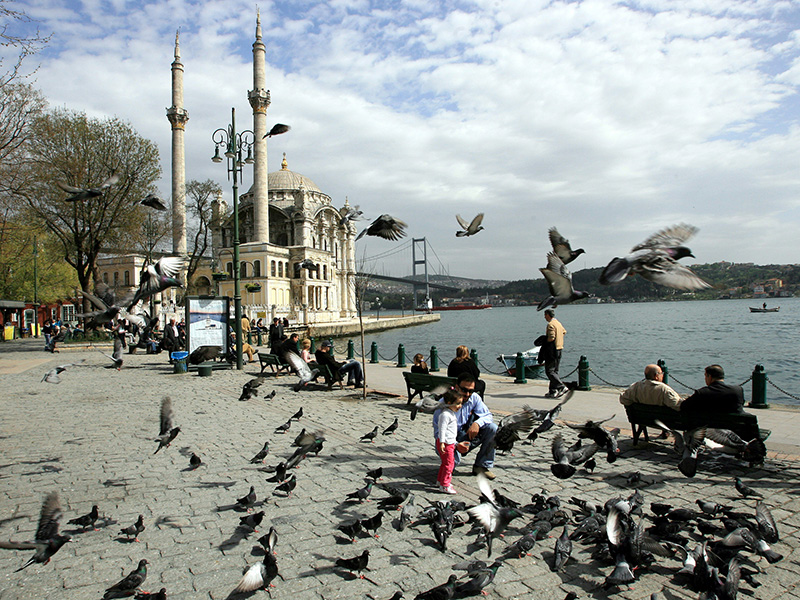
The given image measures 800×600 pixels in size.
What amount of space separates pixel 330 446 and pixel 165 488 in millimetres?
2291

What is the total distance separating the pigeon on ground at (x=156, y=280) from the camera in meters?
7.02

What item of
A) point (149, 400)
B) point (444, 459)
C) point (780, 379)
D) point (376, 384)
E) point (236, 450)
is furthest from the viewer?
point (780, 379)

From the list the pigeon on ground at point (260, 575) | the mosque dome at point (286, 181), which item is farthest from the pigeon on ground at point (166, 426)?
the mosque dome at point (286, 181)

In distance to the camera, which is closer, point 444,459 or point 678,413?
point 444,459

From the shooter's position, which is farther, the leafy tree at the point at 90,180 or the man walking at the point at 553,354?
the leafy tree at the point at 90,180

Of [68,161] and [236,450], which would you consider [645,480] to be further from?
[68,161]

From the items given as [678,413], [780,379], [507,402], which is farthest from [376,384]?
→ [780,379]

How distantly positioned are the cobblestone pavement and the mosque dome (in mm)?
80757

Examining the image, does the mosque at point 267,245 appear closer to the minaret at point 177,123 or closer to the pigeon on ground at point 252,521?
the minaret at point 177,123

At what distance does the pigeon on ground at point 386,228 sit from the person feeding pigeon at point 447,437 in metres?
3.99

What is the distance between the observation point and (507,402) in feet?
33.5

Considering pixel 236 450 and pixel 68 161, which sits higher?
pixel 68 161

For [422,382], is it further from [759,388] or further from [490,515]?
[759,388]

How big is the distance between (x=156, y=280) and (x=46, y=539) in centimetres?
407
